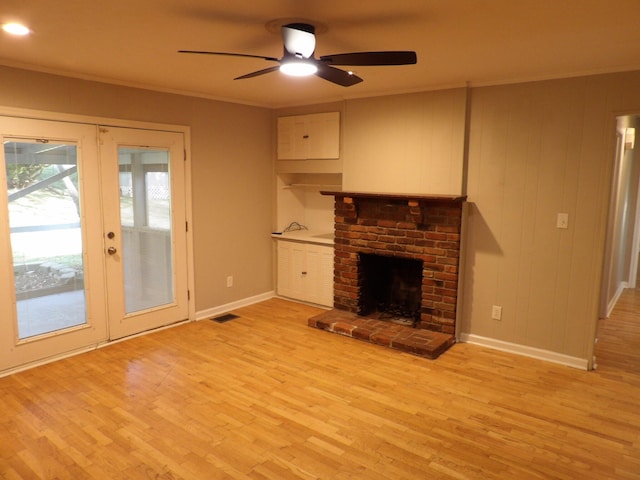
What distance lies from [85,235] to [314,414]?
2.47 metres

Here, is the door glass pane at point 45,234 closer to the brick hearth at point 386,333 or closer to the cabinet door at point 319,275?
the brick hearth at point 386,333

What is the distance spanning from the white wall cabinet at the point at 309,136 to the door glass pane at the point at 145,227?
1.47m

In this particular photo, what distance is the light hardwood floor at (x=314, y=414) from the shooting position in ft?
8.08

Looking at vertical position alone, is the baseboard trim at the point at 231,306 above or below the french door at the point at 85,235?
below

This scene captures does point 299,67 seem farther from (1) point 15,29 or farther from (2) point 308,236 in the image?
(2) point 308,236

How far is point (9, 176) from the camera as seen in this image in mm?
3420

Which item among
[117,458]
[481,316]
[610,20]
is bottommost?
[117,458]

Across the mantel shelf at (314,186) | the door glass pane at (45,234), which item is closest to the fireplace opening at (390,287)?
the mantel shelf at (314,186)

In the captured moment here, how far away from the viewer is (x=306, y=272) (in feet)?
17.6

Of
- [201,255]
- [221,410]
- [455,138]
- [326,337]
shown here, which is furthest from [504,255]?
[201,255]

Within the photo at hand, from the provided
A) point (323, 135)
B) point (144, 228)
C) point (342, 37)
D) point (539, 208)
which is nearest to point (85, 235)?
point (144, 228)

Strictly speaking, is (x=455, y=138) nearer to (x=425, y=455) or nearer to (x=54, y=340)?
(x=425, y=455)

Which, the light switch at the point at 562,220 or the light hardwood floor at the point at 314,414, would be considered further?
the light switch at the point at 562,220

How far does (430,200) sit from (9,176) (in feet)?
11.1
